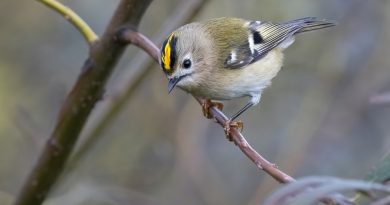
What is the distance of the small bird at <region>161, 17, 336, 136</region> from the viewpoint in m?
2.83

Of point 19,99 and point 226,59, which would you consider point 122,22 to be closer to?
point 226,59

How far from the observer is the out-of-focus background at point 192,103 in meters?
4.19

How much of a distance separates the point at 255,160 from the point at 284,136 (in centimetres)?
367

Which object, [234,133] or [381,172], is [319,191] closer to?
[381,172]

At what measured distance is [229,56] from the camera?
3.05 meters

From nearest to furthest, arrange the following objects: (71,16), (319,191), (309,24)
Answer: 1. (319,191)
2. (71,16)
3. (309,24)

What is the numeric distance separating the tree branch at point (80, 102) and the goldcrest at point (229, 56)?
552 mm

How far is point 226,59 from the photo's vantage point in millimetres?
3039

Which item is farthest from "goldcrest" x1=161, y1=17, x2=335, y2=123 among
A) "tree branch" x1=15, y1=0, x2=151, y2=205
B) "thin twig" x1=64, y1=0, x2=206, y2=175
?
"tree branch" x1=15, y1=0, x2=151, y2=205

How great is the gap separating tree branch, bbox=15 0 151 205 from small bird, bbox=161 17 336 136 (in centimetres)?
55

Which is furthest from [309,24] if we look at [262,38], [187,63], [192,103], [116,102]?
[192,103]

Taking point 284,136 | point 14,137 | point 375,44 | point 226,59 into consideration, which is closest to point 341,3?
point 375,44

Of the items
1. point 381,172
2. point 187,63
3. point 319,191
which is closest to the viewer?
Answer: point 319,191

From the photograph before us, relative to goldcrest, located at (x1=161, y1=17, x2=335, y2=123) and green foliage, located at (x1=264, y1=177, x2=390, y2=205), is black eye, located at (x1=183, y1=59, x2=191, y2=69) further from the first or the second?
green foliage, located at (x1=264, y1=177, x2=390, y2=205)
